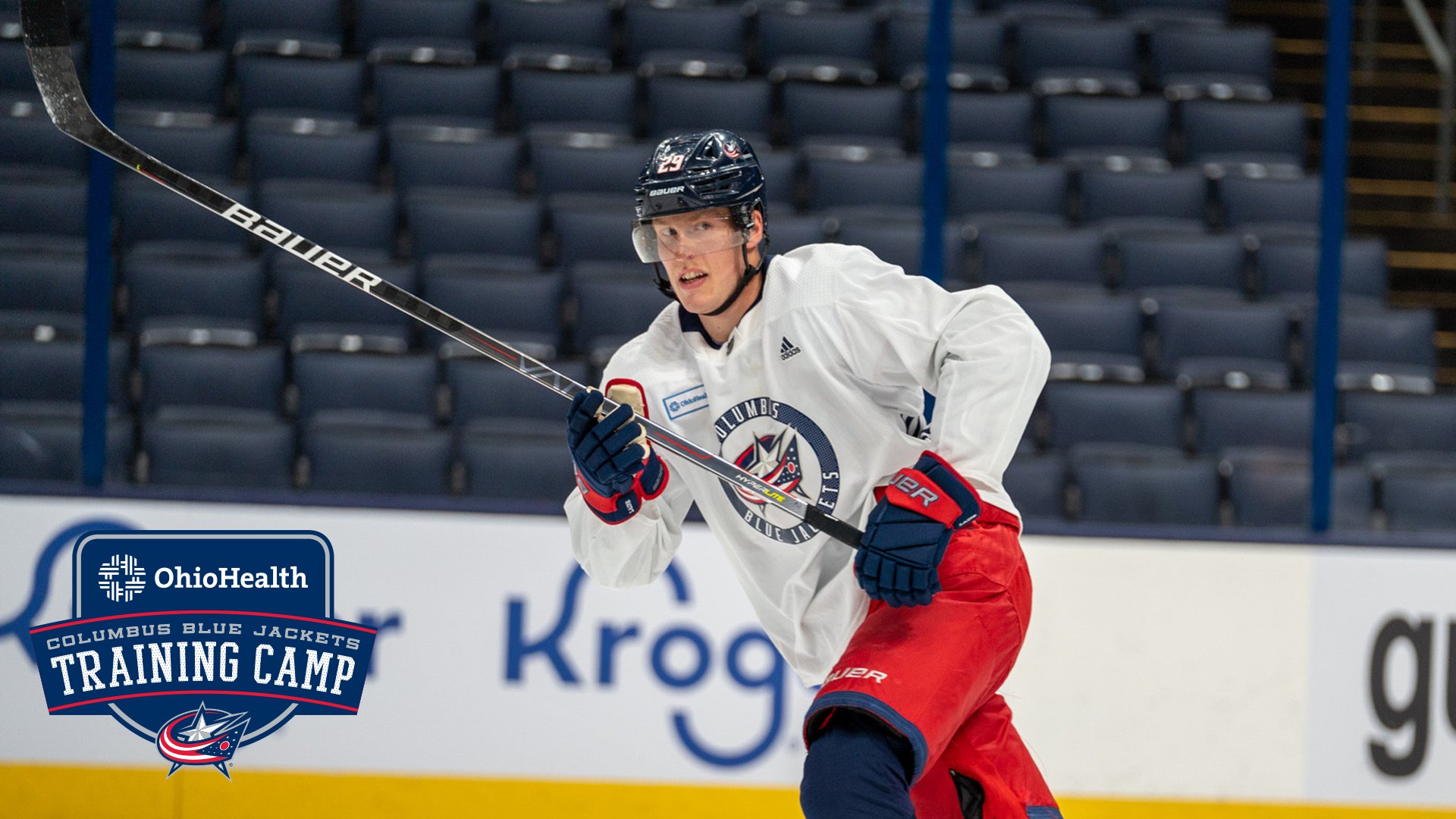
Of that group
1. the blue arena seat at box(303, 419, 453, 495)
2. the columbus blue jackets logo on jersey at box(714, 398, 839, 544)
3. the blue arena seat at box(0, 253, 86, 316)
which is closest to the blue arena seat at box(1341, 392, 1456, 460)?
the blue arena seat at box(303, 419, 453, 495)

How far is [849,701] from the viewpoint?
6.35ft

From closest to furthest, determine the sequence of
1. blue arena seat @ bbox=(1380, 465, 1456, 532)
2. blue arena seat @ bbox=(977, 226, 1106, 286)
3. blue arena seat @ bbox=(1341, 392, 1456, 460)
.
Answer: blue arena seat @ bbox=(1380, 465, 1456, 532) → blue arena seat @ bbox=(1341, 392, 1456, 460) → blue arena seat @ bbox=(977, 226, 1106, 286)

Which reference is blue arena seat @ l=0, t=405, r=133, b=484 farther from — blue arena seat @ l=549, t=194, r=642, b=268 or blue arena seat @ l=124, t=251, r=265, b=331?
blue arena seat @ l=549, t=194, r=642, b=268

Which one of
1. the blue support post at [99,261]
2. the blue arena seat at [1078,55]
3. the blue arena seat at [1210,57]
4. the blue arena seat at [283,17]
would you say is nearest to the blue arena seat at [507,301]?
the blue support post at [99,261]

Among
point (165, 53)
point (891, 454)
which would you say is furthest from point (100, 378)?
point (165, 53)

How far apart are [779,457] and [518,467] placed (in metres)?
1.80

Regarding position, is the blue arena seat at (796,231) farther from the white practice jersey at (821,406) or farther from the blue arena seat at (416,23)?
the white practice jersey at (821,406)

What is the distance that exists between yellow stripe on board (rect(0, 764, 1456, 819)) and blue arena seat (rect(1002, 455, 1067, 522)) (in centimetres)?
100

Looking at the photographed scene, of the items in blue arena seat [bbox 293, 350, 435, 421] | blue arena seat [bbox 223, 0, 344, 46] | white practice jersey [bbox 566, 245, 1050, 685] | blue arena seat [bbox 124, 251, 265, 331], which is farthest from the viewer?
blue arena seat [bbox 223, 0, 344, 46]

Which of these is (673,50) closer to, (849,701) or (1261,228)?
(1261,228)

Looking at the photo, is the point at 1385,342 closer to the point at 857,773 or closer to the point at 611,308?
the point at 611,308

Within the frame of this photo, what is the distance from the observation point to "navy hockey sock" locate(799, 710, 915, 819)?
187 centimetres

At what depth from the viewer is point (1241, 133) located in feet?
19.2

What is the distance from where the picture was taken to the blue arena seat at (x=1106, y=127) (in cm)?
574
